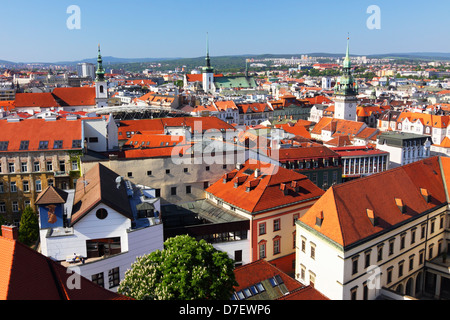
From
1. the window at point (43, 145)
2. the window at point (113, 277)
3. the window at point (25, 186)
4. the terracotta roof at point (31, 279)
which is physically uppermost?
the window at point (43, 145)

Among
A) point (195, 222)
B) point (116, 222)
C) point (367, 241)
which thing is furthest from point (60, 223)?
point (367, 241)

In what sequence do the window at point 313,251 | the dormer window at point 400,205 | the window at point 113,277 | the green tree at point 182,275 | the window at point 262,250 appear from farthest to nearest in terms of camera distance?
the window at point 262,250 < the dormer window at point 400,205 < the window at point 313,251 < the window at point 113,277 < the green tree at point 182,275

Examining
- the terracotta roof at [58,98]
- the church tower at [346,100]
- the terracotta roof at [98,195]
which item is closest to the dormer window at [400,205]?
the terracotta roof at [98,195]

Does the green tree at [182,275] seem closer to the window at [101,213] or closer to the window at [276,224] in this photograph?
the window at [101,213]
